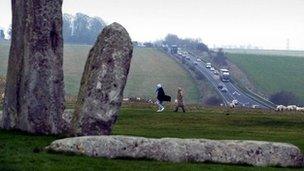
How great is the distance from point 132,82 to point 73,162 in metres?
104

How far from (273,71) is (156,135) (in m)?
131

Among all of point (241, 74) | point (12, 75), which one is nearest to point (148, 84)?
point (241, 74)

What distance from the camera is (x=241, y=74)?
152 m

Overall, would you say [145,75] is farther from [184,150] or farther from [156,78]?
[184,150]

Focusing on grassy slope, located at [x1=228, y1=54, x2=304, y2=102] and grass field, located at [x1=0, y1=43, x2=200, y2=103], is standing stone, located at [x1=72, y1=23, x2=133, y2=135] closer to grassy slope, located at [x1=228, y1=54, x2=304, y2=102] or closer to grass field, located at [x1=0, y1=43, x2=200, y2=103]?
grass field, located at [x1=0, y1=43, x2=200, y2=103]

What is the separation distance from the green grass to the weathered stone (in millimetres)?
564

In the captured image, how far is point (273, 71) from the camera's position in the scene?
154375mm

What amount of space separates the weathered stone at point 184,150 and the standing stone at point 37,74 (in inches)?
192

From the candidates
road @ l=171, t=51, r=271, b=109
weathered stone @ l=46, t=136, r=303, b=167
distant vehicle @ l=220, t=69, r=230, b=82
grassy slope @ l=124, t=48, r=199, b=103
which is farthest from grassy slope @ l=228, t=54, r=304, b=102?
weathered stone @ l=46, t=136, r=303, b=167

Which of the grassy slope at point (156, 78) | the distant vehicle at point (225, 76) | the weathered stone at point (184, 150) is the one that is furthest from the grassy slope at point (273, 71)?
the weathered stone at point (184, 150)

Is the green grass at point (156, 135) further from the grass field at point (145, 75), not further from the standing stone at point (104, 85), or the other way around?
the grass field at point (145, 75)

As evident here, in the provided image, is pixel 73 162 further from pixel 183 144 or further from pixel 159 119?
pixel 159 119

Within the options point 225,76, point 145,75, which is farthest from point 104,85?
point 225,76

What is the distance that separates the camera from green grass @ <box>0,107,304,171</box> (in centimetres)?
1756
